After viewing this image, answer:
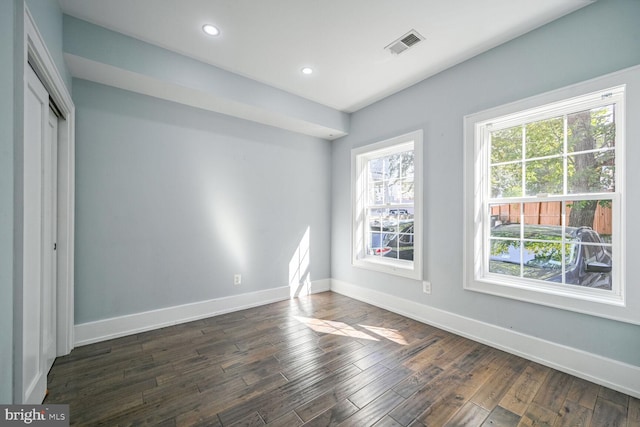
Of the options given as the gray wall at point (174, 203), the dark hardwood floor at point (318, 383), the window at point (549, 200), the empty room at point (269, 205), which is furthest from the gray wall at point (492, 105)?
the gray wall at point (174, 203)

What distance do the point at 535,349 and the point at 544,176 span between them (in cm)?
149

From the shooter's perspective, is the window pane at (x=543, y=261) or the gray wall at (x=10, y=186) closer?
the gray wall at (x=10, y=186)

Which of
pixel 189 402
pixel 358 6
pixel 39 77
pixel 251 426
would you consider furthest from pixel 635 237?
pixel 39 77

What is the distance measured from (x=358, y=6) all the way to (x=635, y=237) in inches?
102

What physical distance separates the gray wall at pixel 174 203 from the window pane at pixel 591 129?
3.05 m

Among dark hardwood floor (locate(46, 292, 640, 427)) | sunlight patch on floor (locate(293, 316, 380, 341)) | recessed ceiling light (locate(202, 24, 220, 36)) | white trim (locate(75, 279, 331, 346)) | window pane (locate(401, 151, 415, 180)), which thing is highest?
recessed ceiling light (locate(202, 24, 220, 36))

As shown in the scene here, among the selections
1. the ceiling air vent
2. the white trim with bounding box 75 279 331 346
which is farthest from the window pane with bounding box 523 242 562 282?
the white trim with bounding box 75 279 331 346

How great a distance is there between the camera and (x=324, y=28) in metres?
2.26

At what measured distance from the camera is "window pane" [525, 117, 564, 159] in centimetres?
223

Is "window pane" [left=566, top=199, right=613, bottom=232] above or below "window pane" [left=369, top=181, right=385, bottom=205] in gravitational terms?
below

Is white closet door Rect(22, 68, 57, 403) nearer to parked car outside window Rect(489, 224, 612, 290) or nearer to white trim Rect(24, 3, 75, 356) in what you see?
white trim Rect(24, 3, 75, 356)

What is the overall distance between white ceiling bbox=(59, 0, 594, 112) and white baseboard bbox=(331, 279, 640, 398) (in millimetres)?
2668

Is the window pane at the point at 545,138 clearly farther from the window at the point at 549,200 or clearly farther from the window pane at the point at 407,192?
the window pane at the point at 407,192

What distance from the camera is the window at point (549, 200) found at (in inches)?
78.0
